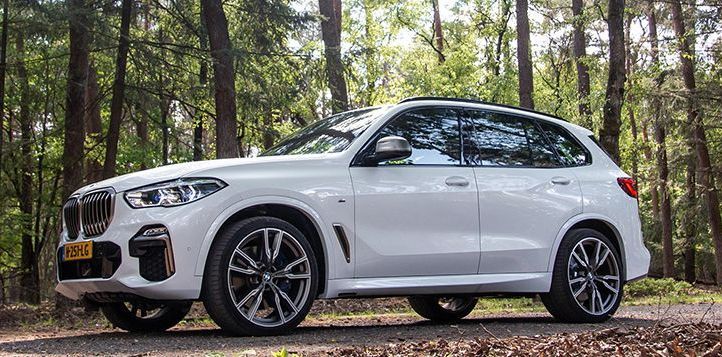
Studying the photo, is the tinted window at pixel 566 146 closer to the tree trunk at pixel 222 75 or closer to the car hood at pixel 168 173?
the car hood at pixel 168 173

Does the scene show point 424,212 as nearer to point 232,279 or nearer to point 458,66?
point 232,279

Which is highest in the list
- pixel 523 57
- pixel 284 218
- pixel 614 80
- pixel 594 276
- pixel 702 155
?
pixel 523 57

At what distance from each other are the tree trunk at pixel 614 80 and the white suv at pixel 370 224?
5.69 metres

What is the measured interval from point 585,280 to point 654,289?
11.0 metres

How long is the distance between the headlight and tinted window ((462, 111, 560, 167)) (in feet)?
8.16

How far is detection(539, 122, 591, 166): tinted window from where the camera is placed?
8.15 metres

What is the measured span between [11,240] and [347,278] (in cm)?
1441

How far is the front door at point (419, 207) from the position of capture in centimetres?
661

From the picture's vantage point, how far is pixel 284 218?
646 cm

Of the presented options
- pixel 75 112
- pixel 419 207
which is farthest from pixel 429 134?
pixel 75 112

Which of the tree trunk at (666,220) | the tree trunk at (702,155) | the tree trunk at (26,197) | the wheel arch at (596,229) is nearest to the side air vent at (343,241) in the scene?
the wheel arch at (596,229)

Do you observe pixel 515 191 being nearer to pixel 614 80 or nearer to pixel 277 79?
→ pixel 614 80

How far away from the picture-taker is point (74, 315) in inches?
449

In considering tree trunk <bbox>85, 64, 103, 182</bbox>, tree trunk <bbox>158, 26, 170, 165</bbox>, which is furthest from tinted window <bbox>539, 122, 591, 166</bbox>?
tree trunk <bbox>85, 64, 103, 182</bbox>
